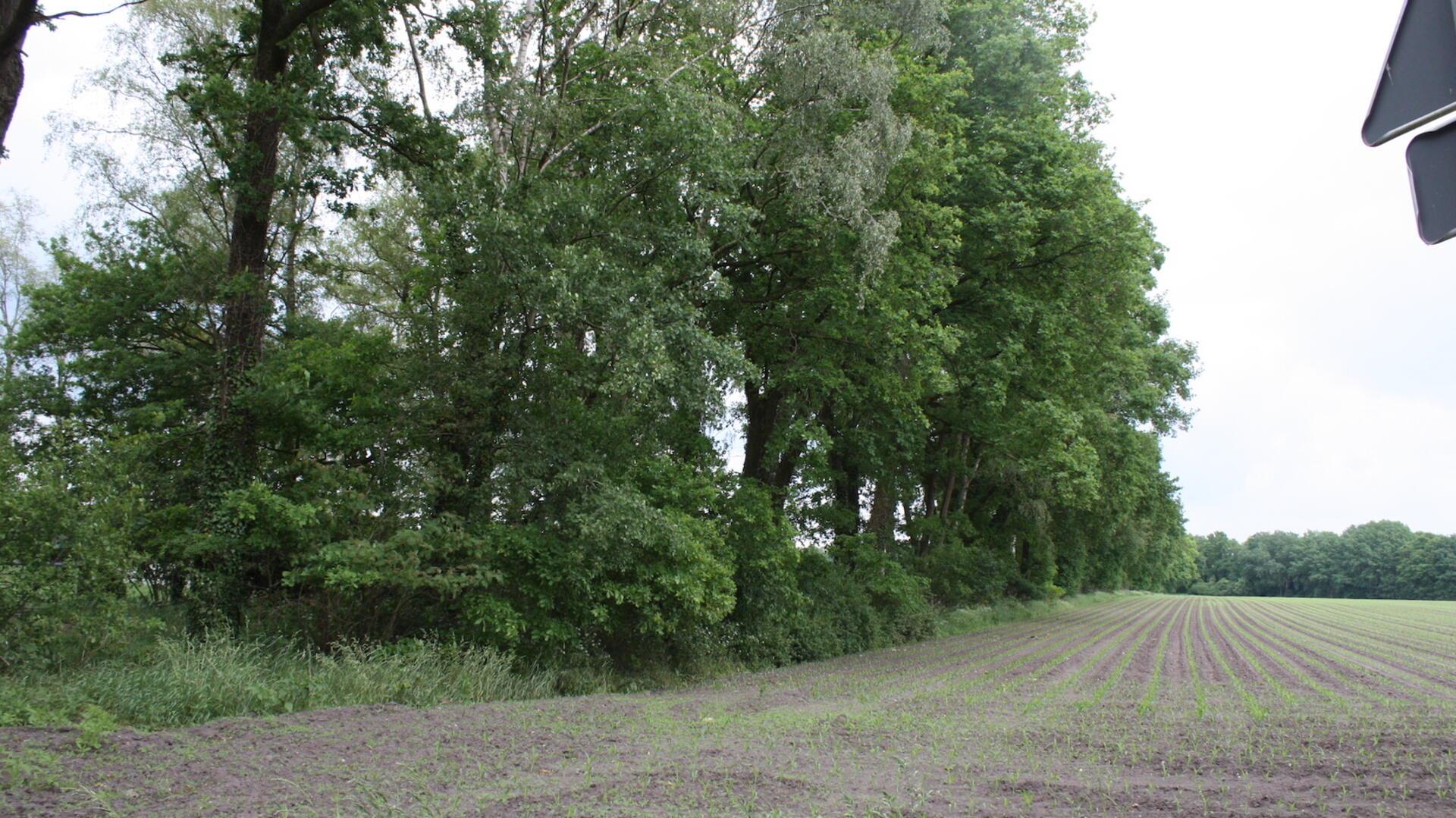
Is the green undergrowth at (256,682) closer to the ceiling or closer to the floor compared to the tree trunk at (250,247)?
closer to the floor

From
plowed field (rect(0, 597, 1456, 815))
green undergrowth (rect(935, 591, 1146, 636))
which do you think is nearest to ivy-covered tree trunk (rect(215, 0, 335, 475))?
plowed field (rect(0, 597, 1456, 815))

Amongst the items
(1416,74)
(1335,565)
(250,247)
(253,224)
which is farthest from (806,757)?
(1335,565)

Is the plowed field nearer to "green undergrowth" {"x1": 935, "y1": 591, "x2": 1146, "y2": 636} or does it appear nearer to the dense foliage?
the dense foliage

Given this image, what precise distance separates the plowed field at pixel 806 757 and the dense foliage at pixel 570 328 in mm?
2880

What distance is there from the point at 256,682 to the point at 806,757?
221 inches

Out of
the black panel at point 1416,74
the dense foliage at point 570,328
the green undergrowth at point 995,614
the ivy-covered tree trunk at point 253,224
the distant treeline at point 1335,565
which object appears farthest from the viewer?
the distant treeline at point 1335,565

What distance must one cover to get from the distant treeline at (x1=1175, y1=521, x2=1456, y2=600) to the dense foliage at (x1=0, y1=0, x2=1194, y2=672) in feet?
299

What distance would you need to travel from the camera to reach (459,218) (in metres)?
12.5

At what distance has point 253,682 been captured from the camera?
896 centimetres

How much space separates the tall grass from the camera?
314 inches

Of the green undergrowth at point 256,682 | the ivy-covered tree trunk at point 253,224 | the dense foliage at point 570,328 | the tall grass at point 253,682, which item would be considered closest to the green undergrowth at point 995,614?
the dense foliage at point 570,328

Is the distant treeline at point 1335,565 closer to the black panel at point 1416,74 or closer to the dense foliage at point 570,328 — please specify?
the dense foliage at point 570,328

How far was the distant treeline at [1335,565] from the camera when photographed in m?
89.9

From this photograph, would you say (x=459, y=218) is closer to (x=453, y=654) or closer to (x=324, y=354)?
(x=324, y=354)
